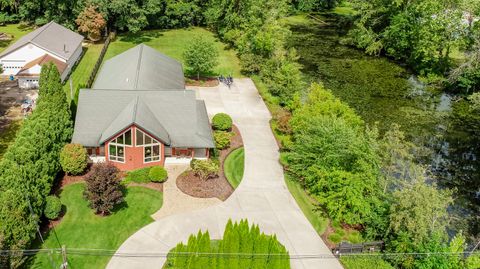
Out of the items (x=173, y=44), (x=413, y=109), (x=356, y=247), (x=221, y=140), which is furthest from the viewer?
(x=173, y=44)

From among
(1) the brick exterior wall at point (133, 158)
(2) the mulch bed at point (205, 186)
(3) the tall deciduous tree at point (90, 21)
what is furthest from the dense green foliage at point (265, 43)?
(3) the tall deciduous tree at point (90, 21)

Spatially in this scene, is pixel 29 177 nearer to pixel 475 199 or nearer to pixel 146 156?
pixel 146 156

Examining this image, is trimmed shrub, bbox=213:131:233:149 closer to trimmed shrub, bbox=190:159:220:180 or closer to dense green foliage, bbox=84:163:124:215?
trimmed shrub, bbox=190:159:220:180

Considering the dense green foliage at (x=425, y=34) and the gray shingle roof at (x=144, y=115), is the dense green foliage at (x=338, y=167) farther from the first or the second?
the dense green foliage at (x=425, y=34)

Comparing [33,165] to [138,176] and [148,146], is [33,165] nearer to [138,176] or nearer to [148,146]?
[138,176]

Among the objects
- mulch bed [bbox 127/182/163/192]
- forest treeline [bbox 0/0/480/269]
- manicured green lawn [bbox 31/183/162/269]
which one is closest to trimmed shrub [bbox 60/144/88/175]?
forest treeline [bbox 0/0/480/269]

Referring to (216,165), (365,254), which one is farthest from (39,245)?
(365,254)

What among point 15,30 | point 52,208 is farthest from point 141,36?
point 52,208
